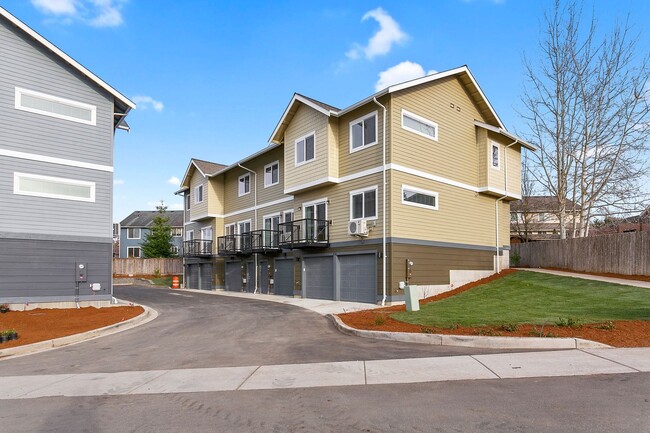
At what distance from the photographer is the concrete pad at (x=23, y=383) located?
7.04 meters

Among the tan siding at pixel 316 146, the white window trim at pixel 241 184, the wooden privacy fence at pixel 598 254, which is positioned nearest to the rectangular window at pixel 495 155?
the wooden privacy fence at pixel 598 254

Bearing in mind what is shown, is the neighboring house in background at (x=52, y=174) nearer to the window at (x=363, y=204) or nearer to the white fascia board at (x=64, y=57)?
the white fascia board at (x=64, y=57)

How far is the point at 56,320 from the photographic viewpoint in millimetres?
15055

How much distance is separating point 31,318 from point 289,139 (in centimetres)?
1422

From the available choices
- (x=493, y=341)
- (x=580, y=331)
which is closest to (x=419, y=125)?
(x=580, y=331)

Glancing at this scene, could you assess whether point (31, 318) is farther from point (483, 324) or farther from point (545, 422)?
point (545, 422)

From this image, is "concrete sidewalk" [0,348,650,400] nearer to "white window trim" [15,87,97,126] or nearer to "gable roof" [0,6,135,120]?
"white window trim" [15,87,97,126]

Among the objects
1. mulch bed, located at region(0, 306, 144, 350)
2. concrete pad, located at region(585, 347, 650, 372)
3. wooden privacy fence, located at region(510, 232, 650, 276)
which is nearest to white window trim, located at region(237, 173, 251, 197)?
mulch bed, located at region(0, 306, 144, 350)

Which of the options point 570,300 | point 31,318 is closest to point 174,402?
point 31,318

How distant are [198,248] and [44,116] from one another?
58.3ft

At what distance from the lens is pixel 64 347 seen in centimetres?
1124

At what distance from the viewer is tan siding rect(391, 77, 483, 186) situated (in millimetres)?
19672

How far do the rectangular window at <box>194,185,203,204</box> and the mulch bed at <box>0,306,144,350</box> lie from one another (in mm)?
17406

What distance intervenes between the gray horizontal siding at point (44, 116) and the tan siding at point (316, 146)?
28.3 feet
